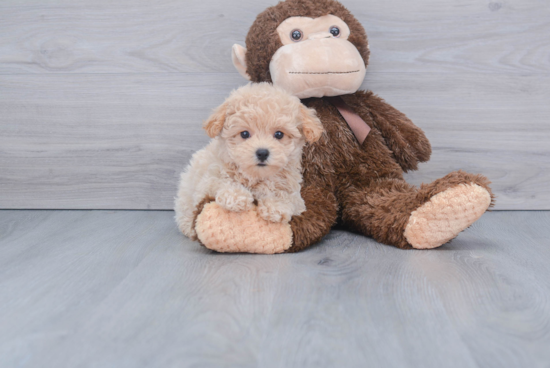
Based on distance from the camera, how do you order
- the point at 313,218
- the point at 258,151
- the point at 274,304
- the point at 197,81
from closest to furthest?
the point at 274,304
the point at 258,151
the point at 313,218
the point at 197,81

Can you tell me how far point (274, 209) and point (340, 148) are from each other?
29 centimetres

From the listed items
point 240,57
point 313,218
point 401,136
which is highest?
point 240,57

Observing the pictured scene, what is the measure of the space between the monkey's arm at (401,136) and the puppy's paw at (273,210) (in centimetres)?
37

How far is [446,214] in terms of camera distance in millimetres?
940

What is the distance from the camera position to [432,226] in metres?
0.96

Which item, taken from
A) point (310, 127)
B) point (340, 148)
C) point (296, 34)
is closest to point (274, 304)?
point (310, 127)

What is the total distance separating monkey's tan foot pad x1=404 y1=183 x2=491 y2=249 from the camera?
931mm

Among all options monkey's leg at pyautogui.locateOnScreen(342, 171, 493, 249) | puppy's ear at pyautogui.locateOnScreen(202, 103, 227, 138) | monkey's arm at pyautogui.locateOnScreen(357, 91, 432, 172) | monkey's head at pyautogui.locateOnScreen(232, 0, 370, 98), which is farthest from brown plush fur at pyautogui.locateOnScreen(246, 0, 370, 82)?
monkey's leg at pyautogui.locateOnScreen(342, 171, 493, 249)

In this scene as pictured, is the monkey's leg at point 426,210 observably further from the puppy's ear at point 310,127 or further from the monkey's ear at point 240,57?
the monkey's ear at point 240,57

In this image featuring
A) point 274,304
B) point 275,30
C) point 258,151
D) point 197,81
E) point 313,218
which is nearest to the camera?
point 274,304

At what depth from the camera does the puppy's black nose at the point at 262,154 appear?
2.97 ft

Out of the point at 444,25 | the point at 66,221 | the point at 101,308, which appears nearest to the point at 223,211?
the point at 101,308

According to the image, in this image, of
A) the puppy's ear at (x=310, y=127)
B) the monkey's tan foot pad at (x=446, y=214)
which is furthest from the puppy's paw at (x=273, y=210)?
the monkey's tan foot pad at (x=446, y=214)

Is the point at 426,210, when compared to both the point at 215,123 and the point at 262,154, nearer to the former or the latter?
the point at 262,154
